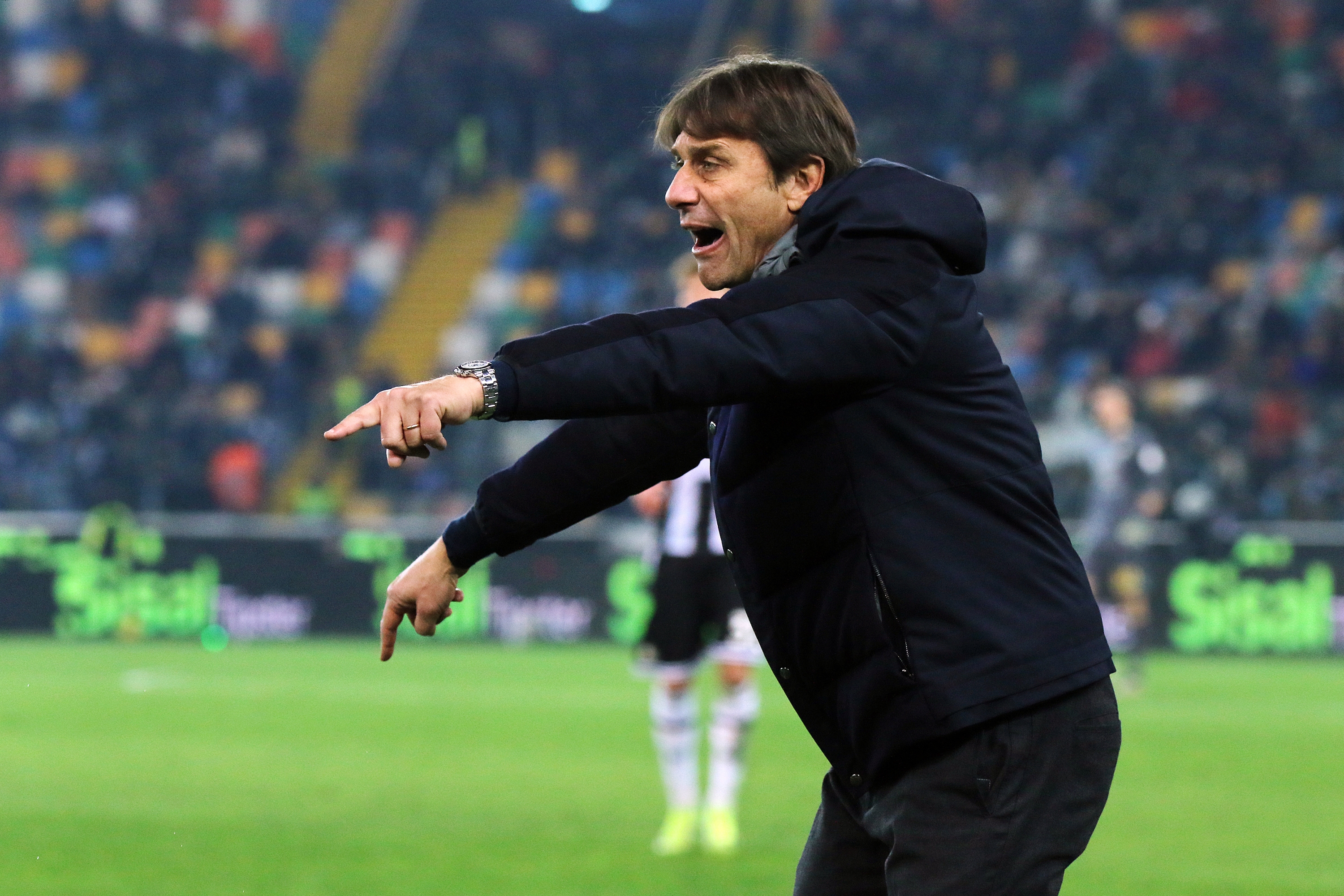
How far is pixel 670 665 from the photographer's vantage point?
27.6ft

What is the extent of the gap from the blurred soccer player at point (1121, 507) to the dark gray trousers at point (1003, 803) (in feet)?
41.5

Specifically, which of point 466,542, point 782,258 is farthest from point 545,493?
point 782,258

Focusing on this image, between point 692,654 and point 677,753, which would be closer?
point 677,753

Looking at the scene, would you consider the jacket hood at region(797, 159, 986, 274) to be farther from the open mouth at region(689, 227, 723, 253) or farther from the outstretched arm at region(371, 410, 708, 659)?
the outstretched arm at region(371, 410, 708, 659)

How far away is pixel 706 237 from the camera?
120 inches

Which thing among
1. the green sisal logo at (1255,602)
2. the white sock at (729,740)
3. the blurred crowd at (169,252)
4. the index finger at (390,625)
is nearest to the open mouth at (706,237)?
the index finger at (390,625)

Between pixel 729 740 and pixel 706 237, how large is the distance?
17.4ft

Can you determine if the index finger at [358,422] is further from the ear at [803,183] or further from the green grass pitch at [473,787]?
the green grass pitch at [473,787]

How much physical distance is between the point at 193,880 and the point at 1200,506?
13.0m

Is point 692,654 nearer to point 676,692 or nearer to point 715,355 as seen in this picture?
point 676,692

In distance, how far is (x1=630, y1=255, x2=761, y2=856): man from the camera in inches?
308

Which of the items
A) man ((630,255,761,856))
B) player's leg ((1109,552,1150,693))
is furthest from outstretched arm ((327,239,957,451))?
player's leg ((1109,552,1150,693))

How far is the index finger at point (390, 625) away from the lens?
3285 mm

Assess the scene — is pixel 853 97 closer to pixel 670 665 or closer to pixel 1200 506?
pixel 1200 506
